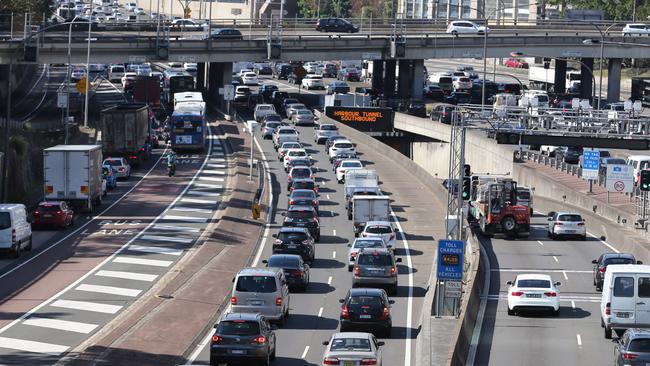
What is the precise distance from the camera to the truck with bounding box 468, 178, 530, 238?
6769cm

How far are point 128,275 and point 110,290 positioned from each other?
11.1 feet

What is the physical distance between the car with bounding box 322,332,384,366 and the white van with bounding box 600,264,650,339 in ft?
31.3

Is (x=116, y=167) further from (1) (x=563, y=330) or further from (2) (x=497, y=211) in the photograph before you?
(1) (x=563, y=330)

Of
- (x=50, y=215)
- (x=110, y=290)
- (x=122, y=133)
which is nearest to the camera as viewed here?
(x=110, y=290)

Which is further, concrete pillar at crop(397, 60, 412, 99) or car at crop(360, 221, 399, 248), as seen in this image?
concrete pillar at crop(397, 60, 412, 99)

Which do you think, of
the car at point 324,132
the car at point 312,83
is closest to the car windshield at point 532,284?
the car at point 324,132

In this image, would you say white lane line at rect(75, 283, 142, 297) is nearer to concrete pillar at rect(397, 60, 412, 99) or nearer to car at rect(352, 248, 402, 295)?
car at rect(352, 248, 402, 295)

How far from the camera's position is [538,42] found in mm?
132125

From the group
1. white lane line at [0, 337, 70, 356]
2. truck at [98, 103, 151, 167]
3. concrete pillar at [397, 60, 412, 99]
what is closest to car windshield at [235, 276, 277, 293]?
white lane line at [0, 337, 70, 356]

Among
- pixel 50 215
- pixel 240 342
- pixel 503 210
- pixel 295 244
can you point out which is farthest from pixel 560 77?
pixel 240 342

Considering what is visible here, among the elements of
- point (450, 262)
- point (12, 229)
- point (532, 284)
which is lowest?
point (532, 284)

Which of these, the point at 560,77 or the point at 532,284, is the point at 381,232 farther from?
the point at 560,77

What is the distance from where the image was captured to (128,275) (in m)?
51.7

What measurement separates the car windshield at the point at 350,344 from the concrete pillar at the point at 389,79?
10505 cm
